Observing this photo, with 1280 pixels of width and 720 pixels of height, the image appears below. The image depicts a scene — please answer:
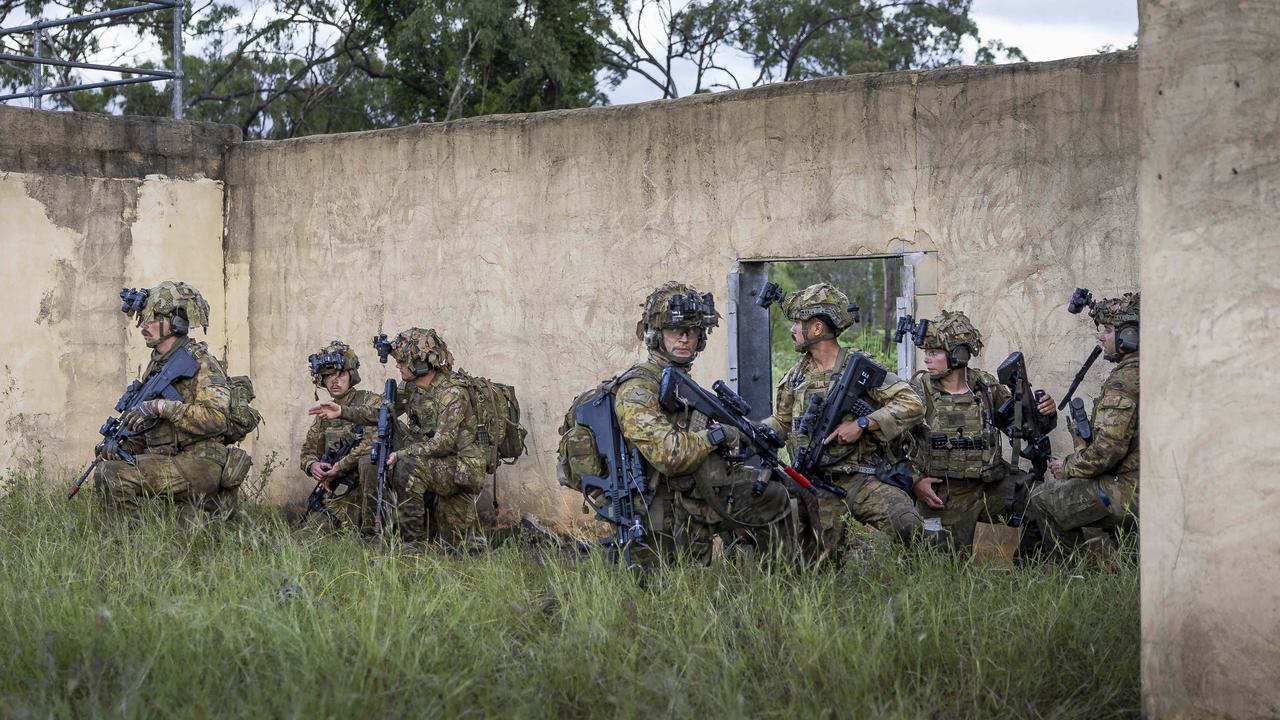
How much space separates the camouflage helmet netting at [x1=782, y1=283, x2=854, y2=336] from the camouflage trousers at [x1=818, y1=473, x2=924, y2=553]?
0.72 m

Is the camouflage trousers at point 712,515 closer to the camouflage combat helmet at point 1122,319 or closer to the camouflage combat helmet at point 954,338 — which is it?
the camouflage combat helmet at point 954,338

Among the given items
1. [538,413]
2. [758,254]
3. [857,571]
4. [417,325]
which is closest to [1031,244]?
[758,254]

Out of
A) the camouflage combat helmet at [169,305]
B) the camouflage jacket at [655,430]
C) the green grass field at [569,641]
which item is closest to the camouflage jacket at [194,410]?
the camouflage combat helmet at [169,305]

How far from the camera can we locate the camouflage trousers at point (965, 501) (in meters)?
6.77

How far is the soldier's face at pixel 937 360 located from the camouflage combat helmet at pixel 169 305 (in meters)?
3.73

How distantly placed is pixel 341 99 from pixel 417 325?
51.0 feet

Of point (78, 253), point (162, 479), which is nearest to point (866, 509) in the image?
point (162, 479)

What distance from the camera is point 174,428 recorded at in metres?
7.21

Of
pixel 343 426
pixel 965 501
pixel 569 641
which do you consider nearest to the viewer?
pixel 569 641

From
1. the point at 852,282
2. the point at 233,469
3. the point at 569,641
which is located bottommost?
the point at 569,641

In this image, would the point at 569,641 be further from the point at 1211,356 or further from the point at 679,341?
the point at 1211,356

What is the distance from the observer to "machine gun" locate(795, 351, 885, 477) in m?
6.18

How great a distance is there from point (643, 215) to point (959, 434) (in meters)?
2.33

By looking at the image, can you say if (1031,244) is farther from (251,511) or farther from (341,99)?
(341,99)
